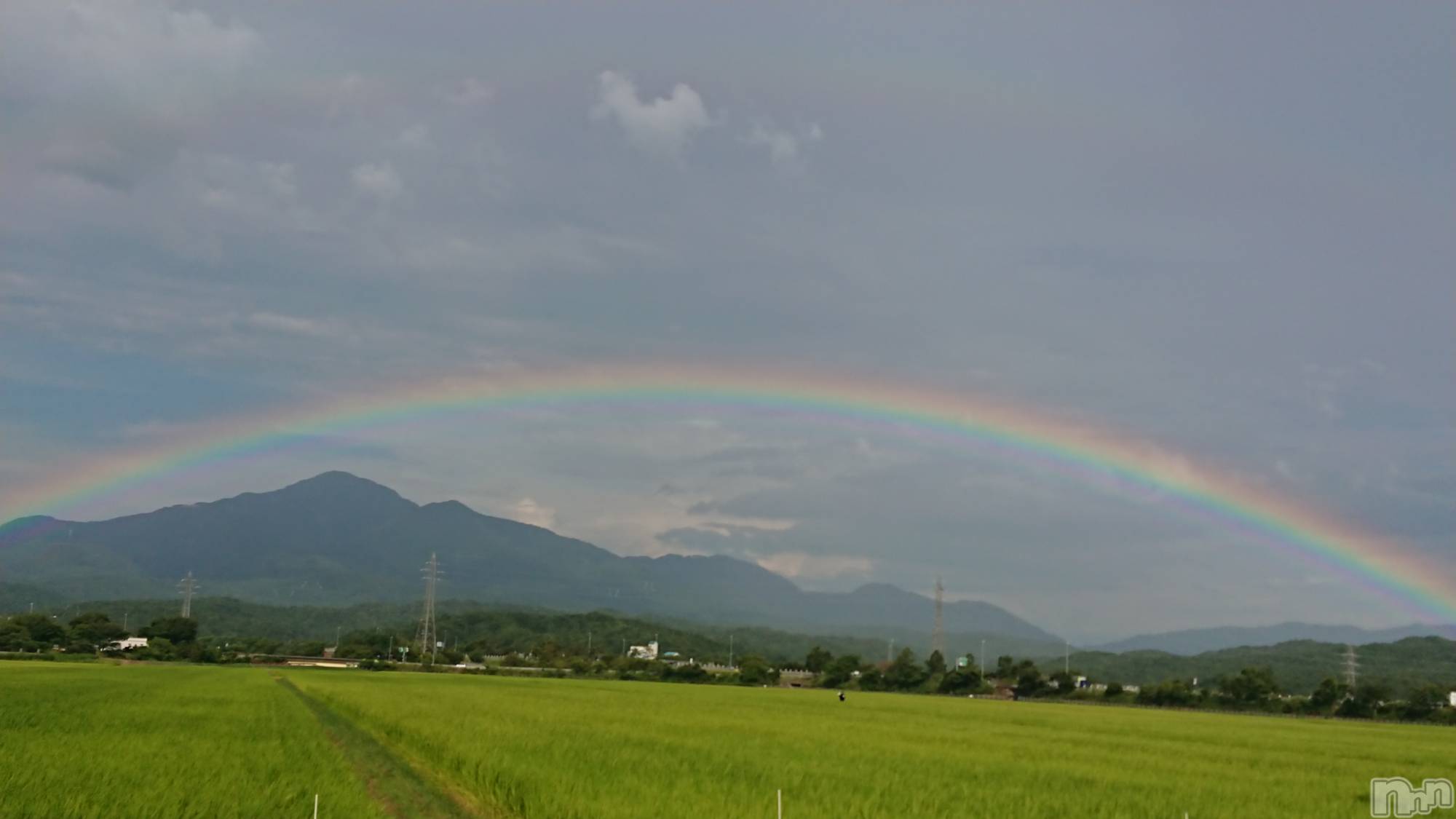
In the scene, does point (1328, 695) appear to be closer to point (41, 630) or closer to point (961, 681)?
point (961, 681)

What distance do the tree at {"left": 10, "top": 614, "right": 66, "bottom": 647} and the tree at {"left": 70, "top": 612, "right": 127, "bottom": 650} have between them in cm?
201

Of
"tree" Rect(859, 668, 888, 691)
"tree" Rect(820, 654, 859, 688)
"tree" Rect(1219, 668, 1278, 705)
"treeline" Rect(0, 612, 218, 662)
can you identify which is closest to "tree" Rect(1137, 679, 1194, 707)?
"tree" Rect(1219, 668, 1278, 705)

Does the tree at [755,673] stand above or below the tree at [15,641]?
above

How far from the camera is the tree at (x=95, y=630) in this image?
158 metres

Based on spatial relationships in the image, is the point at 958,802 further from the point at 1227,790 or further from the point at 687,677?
the point at 687,677

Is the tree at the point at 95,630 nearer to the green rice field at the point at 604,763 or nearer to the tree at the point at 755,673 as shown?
the tree at the point at 755,673

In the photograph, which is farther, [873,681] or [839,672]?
[839,672]

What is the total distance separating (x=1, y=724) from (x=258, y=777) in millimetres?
13828

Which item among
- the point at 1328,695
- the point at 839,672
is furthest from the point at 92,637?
the point at 1328,695

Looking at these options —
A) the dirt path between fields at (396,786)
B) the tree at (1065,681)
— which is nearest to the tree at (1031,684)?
the tree at (1065,681)

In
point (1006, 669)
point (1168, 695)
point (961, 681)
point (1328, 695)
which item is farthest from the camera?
point (1006, 669)

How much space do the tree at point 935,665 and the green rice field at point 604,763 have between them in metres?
90.6

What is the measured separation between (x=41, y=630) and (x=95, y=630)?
443 inches

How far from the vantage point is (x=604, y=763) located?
→ 24859 mm
